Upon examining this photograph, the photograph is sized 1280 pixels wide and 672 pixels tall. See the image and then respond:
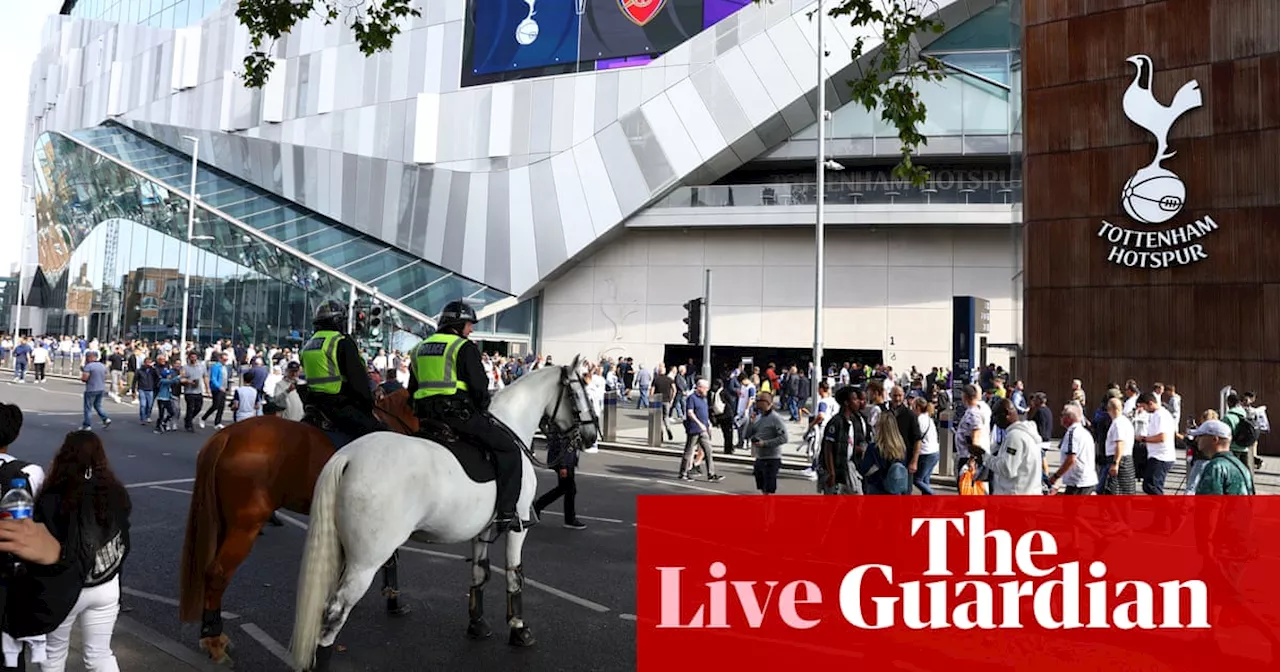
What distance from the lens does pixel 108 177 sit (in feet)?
137

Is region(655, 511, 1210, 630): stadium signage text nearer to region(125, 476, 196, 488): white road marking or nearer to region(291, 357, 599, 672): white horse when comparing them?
region(291, 357, 599, 672): white horse

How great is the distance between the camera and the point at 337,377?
20.0ft

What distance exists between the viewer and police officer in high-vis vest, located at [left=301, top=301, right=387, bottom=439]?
606 centimetres

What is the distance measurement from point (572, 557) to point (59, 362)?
3664 cm

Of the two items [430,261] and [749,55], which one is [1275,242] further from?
[430,261]

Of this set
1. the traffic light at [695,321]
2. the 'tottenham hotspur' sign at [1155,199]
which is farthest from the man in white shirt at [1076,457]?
the 'tottenham hotspur' sign at [1155,199]


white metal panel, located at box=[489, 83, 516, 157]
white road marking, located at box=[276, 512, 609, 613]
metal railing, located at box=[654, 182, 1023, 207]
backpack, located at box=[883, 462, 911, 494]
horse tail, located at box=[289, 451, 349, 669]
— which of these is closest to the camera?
horse tail, located at box=[289, 451, 349, 669]

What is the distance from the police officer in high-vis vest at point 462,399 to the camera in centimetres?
522

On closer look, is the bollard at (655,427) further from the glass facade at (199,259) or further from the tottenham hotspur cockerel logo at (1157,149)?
the glass facade at (199,259)

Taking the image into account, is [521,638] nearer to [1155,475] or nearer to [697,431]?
[697,431]

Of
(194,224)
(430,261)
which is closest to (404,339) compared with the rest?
(430,261)

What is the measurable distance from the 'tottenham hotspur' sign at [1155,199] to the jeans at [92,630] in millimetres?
20655

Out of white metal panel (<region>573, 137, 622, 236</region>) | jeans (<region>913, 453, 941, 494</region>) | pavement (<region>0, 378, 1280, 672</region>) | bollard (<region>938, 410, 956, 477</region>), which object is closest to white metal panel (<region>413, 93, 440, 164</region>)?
white metal panel (<region>573, 137, 622, 236</region>)

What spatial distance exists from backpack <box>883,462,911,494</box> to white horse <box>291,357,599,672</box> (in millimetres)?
4210
